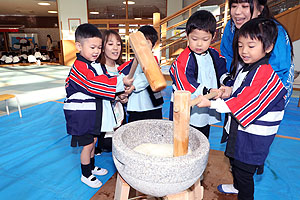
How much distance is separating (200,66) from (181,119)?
2.15 feet

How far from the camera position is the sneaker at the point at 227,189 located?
1.45 metres

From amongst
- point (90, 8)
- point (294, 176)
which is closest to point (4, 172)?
point (294, 176)

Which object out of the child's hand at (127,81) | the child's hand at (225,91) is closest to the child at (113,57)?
the child's hand at (127,81)

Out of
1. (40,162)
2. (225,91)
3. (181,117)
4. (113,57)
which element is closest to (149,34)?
(113,57)

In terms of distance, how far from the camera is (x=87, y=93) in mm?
1326

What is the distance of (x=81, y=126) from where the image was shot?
1392 mm

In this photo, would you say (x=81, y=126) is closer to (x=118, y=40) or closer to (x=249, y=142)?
(x=118, y=40)

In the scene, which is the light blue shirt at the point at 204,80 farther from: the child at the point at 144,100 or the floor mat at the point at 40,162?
the floor mat at the point at 40,162

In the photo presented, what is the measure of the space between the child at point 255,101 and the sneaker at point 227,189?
1.23ft

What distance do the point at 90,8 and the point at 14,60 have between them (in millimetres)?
4914

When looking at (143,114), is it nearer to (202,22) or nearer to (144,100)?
(144,100)

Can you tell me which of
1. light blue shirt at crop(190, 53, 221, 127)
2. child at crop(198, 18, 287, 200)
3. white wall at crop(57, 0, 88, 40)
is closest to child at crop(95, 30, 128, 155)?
light blue shirt at crop(190, 53, 221, 127)

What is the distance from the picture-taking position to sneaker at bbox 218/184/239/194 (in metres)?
1.45

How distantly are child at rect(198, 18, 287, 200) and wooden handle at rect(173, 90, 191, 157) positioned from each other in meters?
0.20
